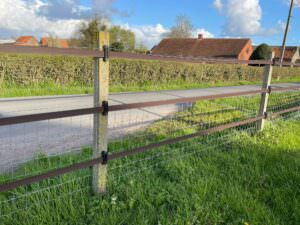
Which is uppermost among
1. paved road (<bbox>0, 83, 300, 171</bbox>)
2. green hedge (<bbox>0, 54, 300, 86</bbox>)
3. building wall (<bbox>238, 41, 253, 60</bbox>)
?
building wall (<bbox>238, 41, 253, 60</bbox>)

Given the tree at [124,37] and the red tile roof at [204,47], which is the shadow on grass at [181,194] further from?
the tree at [124,37]

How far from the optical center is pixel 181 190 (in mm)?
2871

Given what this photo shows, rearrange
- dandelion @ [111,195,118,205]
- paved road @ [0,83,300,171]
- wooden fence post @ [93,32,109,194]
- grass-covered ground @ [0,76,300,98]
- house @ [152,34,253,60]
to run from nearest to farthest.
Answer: wooden fence post @ [93,32,109,194], dandelion @ [111,195,118,205], paved road @ [0,83,300,171], grass-covered ground @ [0,76,300,98], house @ [152,34,253,60]

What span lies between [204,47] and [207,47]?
48cm

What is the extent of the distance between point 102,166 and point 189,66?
12.9 meters

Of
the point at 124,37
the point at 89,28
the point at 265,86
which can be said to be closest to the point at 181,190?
the point at 265,86

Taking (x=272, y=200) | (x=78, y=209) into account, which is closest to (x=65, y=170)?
(x=78, y=209)

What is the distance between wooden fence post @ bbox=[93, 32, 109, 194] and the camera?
239 cm

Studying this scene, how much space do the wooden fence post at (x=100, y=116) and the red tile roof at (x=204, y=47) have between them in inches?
1480

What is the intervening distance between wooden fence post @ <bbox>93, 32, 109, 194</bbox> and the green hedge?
7.50 metres

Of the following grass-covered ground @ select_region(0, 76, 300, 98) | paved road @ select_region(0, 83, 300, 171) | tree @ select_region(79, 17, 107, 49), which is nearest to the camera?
paved road @ select_region(0, 83, 300, 171)

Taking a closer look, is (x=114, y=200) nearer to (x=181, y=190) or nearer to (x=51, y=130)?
(x=181, y=190)

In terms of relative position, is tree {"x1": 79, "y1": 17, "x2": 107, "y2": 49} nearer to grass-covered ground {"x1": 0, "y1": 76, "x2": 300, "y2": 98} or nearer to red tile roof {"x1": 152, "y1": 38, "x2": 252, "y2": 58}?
red tile roof {"x1": 152, "y1": 38, "x2": 252, "y2": 58}

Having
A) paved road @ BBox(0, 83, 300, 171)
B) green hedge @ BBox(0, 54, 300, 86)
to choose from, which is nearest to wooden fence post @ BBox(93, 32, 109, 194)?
paved road @ BBox(0, 83, 300, 171)
